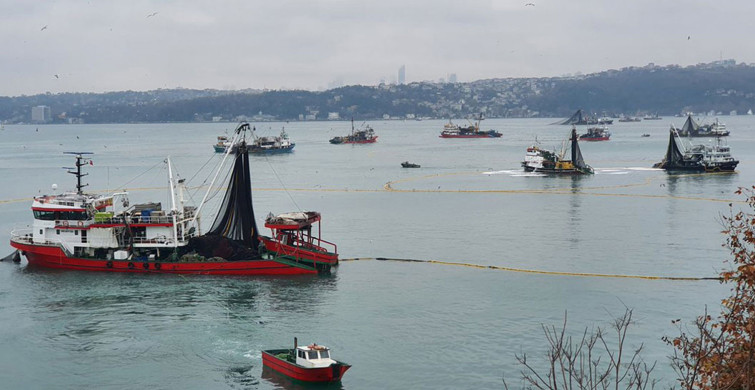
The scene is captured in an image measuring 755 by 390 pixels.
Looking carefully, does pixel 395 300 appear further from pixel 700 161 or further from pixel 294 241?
pixel 700 161

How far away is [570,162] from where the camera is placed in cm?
13062

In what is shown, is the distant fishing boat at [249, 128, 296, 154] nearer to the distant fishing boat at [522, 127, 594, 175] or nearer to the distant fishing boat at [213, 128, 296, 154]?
the distant fishing boat at [213, 128, 296, 154]

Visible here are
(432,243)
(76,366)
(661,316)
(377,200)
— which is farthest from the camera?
(377,200)

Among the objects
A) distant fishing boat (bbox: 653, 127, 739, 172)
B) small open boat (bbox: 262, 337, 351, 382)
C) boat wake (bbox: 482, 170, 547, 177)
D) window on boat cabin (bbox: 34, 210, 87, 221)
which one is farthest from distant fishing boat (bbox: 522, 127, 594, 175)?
small open boat (bbox: 262, 337, 351, 382)

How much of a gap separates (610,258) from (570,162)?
240 ft

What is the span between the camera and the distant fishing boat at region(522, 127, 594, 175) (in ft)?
Answer: 423

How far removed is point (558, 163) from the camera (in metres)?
131

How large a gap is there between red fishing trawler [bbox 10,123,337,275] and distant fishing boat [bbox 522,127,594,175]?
80012mm

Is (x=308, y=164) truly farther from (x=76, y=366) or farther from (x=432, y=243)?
(x=76, y=366)

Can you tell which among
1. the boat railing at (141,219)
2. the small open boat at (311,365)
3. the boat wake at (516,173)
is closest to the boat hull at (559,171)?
the boat wake at (516,173)

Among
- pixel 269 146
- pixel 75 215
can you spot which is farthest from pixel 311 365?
pixel 269 146

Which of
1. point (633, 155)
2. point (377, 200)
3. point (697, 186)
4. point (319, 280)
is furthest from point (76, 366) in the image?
point (633, 155)

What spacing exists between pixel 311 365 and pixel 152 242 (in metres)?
26.0

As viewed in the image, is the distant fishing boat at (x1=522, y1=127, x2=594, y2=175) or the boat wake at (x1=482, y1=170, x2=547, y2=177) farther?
the boat wake at (x1=482, y1=170, x2=547, y2=177)
